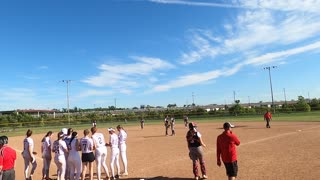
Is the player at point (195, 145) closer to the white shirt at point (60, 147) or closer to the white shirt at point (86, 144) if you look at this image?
the white shirt at point (86, 144)

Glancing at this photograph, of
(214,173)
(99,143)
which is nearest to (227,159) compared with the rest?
(214,173)

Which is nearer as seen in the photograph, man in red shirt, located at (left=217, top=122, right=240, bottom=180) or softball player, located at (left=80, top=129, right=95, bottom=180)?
man in red shirt, located at (left=217, top=122, right=240, bottom=180)

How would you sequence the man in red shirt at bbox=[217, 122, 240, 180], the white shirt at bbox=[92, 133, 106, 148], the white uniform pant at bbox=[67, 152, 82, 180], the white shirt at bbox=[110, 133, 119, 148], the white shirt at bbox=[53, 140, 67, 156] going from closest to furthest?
the man in red shirt at bbox=[217, 122, 240, 180] < the white uniform pant at bbox=[67, 152, 82, 180] < the white shirt at bbox=[53, 140, 67, 156] < the white shirt at bbox=[92, 133, 106, 148] < the white shirt at bbox=[110, 133, 119, 148]

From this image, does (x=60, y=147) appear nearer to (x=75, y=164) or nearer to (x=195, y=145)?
(x=75, y=164)

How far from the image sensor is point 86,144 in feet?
36.9

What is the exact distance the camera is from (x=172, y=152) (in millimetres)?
18828

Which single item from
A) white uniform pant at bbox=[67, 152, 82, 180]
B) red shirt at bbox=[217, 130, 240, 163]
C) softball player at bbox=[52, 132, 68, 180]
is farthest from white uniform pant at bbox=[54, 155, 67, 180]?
red shirt at bbox=[217, 130, 240, 163]

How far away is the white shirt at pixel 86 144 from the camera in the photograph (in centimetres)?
1123

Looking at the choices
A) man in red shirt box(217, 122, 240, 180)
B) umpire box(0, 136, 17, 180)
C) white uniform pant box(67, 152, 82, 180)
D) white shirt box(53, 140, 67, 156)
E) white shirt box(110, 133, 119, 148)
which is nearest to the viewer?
umpire box(0, 136, 17, 180)

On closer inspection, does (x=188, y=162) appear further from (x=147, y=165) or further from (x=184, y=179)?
(x=184, y=179)

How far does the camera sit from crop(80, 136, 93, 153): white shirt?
442 inches

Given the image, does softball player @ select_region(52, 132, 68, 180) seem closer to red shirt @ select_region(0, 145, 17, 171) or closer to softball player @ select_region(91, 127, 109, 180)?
softball player @ select_region(91, 127, 109, 180)

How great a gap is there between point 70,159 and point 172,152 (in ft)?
28.1

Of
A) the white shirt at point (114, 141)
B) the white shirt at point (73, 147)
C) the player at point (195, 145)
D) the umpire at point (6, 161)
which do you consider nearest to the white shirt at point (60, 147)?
the white shirt at point (73, 147)
